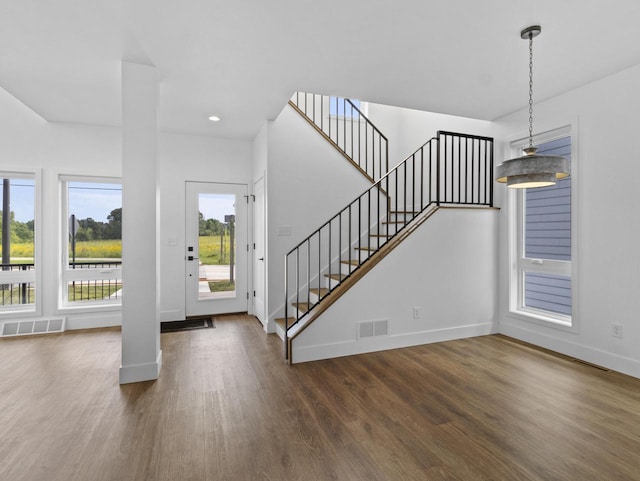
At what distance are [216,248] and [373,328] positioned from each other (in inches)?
112

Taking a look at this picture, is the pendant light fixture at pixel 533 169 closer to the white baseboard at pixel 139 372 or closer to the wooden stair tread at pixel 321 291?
the wooden stair tread at pixel 321 291

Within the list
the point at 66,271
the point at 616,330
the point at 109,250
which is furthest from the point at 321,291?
the point at 66,271

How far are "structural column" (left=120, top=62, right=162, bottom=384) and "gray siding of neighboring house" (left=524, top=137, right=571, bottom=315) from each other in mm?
4327

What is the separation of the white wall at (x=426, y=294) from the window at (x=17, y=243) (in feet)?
12.8

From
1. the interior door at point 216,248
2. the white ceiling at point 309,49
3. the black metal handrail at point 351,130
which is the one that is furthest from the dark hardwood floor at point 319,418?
the black metal handrail at point 351,130

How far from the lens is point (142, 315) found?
3.06 m

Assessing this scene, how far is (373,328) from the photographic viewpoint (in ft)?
12.7

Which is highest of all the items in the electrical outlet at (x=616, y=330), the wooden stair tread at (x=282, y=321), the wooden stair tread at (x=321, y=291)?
the wooden stair tread at (x=321, y=291)

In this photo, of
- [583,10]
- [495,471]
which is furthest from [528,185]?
[495,471]

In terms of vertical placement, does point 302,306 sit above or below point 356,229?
below

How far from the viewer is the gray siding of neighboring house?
12.5 feet

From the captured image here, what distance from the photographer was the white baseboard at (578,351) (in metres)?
3.17

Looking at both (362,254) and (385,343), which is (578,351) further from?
(362,254)

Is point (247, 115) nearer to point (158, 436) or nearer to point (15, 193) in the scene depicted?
point (15, 193)
